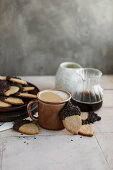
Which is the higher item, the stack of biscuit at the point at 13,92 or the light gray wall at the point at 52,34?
the light gray wall at the point at 52,34

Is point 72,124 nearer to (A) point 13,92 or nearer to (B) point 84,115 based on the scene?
(B) point 84,115

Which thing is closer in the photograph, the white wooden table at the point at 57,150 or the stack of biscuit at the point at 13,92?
the white wooden table at the point at 57,150

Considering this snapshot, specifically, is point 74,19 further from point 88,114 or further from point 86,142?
point 86,142

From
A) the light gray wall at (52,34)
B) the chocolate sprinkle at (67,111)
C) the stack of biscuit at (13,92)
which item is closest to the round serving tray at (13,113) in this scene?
the stack of biscuit at (13,92)

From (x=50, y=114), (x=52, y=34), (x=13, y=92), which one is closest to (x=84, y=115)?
(x=50, y=114)

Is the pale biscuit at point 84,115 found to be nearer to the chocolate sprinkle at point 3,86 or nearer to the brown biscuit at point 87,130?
the brown biscuit at point 87,130

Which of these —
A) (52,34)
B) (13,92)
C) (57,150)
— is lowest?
(57,150)

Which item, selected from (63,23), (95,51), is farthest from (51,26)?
(95,51)
